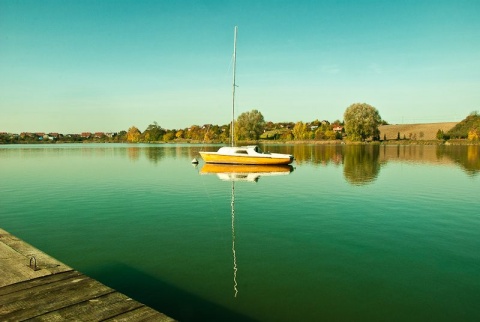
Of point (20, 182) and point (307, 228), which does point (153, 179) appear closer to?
point (20, 182)

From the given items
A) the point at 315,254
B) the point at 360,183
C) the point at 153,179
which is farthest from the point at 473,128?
the point at 315,254

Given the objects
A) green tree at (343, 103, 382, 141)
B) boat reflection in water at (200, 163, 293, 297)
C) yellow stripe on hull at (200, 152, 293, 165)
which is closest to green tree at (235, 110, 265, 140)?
green tree at (343, 103, 382, 141)

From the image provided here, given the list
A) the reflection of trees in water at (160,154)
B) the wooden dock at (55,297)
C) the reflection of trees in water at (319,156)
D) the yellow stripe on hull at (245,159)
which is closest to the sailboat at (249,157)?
the yellow stripe on hull at (245,159)

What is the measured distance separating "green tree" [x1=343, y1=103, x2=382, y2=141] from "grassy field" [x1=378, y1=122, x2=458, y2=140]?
32226mm

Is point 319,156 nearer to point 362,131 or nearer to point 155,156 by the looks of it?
point 155,156

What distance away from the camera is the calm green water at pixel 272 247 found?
8.55 meters

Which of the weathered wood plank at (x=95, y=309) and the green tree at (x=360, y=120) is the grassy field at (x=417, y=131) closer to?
the green tree at (x=360, y=120)

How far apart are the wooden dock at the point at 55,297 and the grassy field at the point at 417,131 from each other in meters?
168

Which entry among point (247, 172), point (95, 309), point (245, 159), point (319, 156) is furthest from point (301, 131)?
point (95, 309)

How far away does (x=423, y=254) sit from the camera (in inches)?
475

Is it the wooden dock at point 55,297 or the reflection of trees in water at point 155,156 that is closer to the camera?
the wooden dock at point 55,297

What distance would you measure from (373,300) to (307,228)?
6.72 m

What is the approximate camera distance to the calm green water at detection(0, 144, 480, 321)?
8.55 meters

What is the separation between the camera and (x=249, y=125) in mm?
165000
